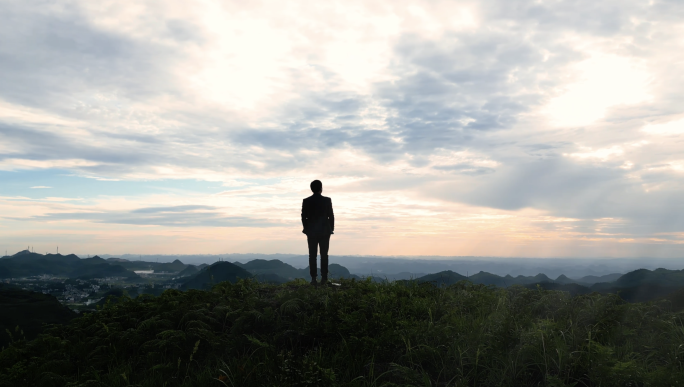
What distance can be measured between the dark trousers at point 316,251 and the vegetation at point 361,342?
2.25 meters

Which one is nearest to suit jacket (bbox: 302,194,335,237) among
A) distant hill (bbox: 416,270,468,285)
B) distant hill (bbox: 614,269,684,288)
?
distant hill (bbox: 416,270,468,285)

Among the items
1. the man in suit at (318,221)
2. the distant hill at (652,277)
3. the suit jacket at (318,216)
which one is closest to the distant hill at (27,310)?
the man in suit at (318,221)

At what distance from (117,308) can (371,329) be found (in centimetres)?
682

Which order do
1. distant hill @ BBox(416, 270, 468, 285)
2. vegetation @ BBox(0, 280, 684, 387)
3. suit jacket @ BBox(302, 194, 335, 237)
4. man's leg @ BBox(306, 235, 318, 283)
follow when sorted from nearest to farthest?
1. vegetation @ BBox(0, 280, 684, 387)
2. distant hill @ BBox(416, 270, 468, 285)
3. suit jacket @ BBox(302, 194, 335, 237)
4. man's leg @ BBox(306, 235, 318, 283)

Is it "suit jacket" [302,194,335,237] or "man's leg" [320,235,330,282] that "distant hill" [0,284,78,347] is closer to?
"man's leg" [320,235,330,282]

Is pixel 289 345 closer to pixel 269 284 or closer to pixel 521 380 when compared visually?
pixel 521 380

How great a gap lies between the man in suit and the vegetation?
7.63ft

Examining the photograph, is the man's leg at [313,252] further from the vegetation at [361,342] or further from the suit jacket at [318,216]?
the vegetation at [361,342]

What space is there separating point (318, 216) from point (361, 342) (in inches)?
217

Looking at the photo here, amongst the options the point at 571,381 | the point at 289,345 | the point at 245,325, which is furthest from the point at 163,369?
the point at 571,381

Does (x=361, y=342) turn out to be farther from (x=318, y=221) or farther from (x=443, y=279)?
(x=318, y=221)

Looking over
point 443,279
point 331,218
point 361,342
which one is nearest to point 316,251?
point 331,218

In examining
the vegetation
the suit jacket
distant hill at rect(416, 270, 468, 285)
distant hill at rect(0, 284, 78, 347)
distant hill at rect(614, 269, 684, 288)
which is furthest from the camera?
distant hill at rect(0, 284, 78, 347)

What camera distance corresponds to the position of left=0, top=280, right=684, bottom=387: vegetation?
18.2ft
